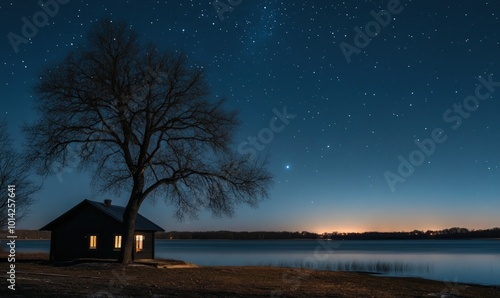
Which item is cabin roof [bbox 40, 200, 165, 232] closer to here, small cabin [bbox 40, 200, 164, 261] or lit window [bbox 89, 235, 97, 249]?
small cabin [bbox 40, 200, 164, 261]

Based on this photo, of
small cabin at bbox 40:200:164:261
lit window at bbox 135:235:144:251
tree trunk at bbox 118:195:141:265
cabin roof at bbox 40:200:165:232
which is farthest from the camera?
lit window at bbox 135:235:144:251

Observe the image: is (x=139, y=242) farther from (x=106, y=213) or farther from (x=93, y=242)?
(x=106, y=213)

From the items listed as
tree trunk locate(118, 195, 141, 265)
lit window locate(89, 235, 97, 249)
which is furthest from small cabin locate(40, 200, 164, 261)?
tree trunk locate(118, 195, 141, 265)

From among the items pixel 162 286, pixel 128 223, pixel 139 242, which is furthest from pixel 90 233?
pixel 162 286

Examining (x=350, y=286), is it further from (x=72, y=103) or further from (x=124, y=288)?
(x=72, y=103)

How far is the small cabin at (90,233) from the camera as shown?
40.4 m

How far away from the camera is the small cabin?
40.4 metres

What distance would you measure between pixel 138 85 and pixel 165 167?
5464mm

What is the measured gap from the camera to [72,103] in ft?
103

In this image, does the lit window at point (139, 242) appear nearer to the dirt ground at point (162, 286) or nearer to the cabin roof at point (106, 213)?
the cabin roof at point (106, 213)

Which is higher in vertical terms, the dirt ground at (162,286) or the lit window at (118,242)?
the lit window at (118,242)

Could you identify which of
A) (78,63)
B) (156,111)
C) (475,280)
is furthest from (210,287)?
(475,280)

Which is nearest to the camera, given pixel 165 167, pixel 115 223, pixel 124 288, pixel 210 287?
pixel 124 288

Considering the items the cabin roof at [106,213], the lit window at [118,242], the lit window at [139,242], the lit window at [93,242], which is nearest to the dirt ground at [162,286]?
the lit window at [118,242]
